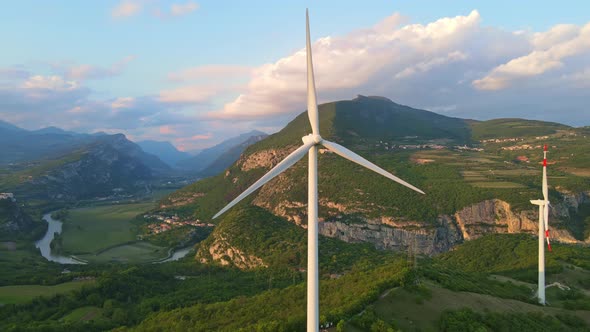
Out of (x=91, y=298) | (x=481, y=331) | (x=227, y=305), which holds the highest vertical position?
(x=481, y=331)

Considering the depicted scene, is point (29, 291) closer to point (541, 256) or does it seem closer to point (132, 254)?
point (132, 254)

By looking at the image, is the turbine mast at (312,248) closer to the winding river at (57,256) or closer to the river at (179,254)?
the winding river at (57,256)

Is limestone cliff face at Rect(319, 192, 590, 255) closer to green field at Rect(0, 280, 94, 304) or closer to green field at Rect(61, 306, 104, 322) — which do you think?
green field at Rect(61, 306, 104, 322)

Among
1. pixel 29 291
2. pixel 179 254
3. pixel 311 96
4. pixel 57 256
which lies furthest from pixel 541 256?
pixel 57 256

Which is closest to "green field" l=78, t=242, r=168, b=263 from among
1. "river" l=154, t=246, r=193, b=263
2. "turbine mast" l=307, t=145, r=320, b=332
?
"river" l=154, t=246, r=193, b=263

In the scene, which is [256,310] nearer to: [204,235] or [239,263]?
[239,263]

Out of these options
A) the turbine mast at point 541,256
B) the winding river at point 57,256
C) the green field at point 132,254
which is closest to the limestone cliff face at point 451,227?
the winding river at point 57,256

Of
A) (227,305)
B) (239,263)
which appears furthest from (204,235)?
(227,305)
